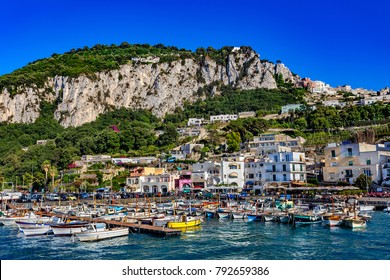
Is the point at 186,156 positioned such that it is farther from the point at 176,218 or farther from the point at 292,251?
the point at 292,251

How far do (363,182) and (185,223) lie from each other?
27679 millimetres

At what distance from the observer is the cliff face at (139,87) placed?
4786 inches

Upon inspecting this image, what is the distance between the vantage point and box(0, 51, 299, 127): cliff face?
122 m

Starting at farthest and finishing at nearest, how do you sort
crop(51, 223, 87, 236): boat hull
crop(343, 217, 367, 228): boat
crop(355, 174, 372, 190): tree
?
1. crop(355, 174, 372, 190): tree
2. crop(343, 217, 367, 228): boat
3. crop(51, 223, 87, 236): boat hull

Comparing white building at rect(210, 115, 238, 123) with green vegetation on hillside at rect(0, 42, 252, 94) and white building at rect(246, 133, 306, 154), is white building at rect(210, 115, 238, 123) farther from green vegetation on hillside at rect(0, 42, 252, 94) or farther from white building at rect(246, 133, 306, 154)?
green vegetation on hillside at rect(0, 42, 252, 94)

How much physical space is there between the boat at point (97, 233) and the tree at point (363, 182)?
105 feet

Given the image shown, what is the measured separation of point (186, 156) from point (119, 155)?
14.4 m

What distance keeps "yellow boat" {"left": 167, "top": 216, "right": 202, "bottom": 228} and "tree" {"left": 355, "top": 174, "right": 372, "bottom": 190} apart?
25.5 meters

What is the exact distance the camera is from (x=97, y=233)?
27.2m

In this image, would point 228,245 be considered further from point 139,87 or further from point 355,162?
point 139,87

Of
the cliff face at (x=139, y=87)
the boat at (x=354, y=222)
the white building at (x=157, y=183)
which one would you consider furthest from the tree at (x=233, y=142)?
the cliff face at (x=139, y=87)

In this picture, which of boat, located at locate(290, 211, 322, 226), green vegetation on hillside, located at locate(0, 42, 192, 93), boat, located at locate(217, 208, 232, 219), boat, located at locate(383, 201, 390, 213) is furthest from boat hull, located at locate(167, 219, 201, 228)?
green vegetation on hillside, located at locate(0, 42, 192, 93)

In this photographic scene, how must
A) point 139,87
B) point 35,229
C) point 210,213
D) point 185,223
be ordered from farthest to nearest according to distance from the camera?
point 139,87 < point 210,213 < point 185,223 < point 35,229

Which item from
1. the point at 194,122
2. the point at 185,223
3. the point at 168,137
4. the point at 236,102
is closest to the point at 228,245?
the point at 185,223
